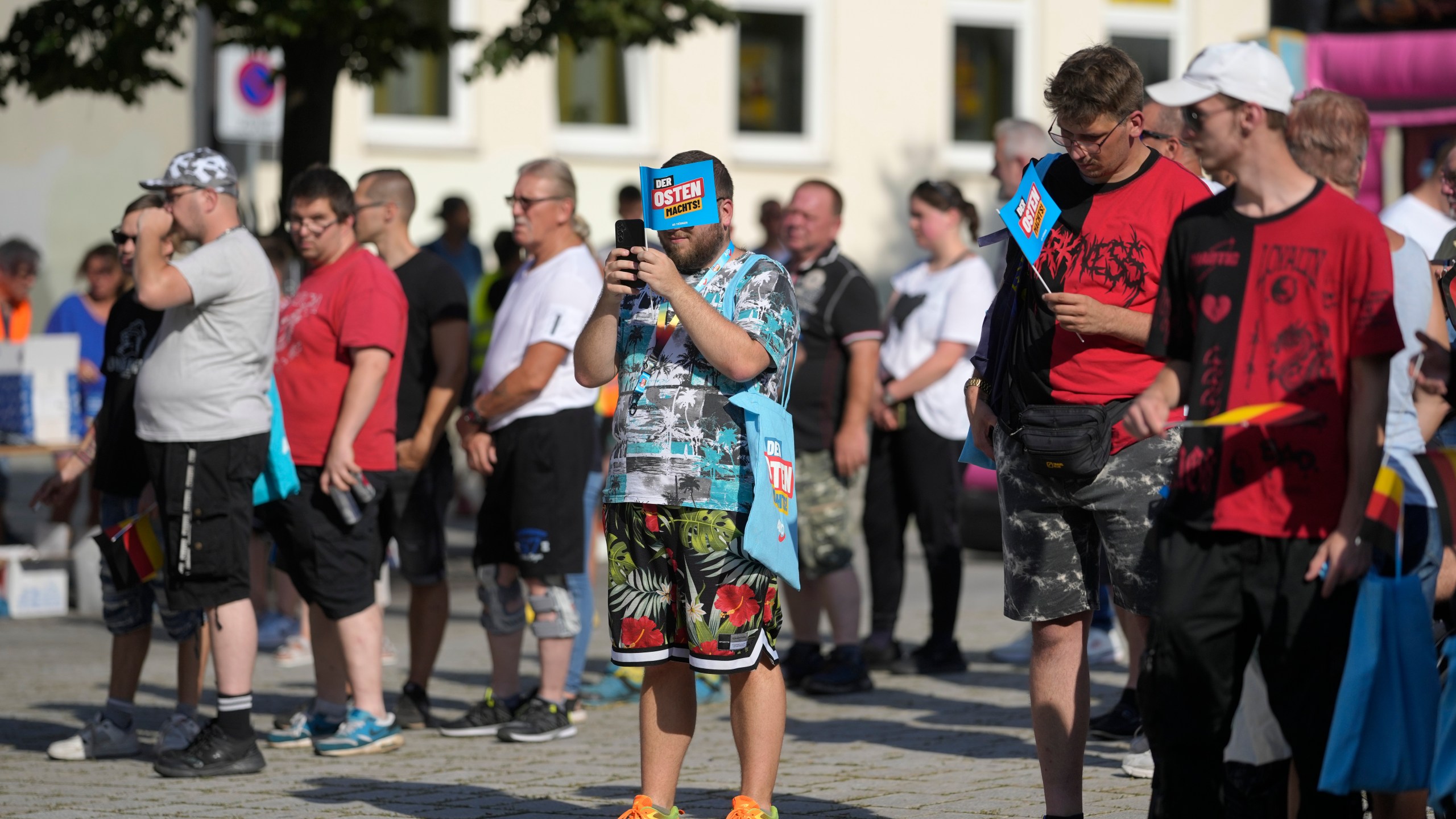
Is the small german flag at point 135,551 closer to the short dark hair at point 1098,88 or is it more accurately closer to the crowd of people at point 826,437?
the crowd of people at point 826,437

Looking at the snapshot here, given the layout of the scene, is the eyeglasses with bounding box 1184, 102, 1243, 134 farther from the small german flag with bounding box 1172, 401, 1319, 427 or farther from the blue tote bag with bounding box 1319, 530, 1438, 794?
the blue tote bag with bounding box 1319, 530, 1438, 794

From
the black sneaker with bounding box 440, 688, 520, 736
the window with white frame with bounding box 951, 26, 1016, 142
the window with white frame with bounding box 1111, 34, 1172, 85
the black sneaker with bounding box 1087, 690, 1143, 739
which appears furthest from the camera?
the window with white frame with bounding box 1111, 34, 1172, 85

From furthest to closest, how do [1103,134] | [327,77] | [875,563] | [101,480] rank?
1. [327,77]
2. [875,563]
3. [101,480]
4. [1103,134]

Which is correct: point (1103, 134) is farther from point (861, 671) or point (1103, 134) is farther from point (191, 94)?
point (191, 94)

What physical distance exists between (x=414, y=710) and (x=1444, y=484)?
4525 mm

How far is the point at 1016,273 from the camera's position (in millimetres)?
4684

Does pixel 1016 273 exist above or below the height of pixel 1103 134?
below

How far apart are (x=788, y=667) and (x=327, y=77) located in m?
4.49

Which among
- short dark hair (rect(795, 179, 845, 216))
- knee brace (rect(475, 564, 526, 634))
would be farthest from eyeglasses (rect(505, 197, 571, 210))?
short dark hair (rect(795, 179, 845, 216))

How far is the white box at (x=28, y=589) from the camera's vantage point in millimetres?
10109

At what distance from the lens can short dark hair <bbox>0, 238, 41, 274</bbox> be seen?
37.8ft

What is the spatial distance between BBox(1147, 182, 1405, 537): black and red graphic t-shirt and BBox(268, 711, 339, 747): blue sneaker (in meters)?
3.97

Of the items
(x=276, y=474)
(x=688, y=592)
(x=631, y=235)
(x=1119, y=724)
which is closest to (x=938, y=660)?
(x=1119, y=724)

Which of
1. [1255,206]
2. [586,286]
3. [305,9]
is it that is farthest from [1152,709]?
[305,9]
